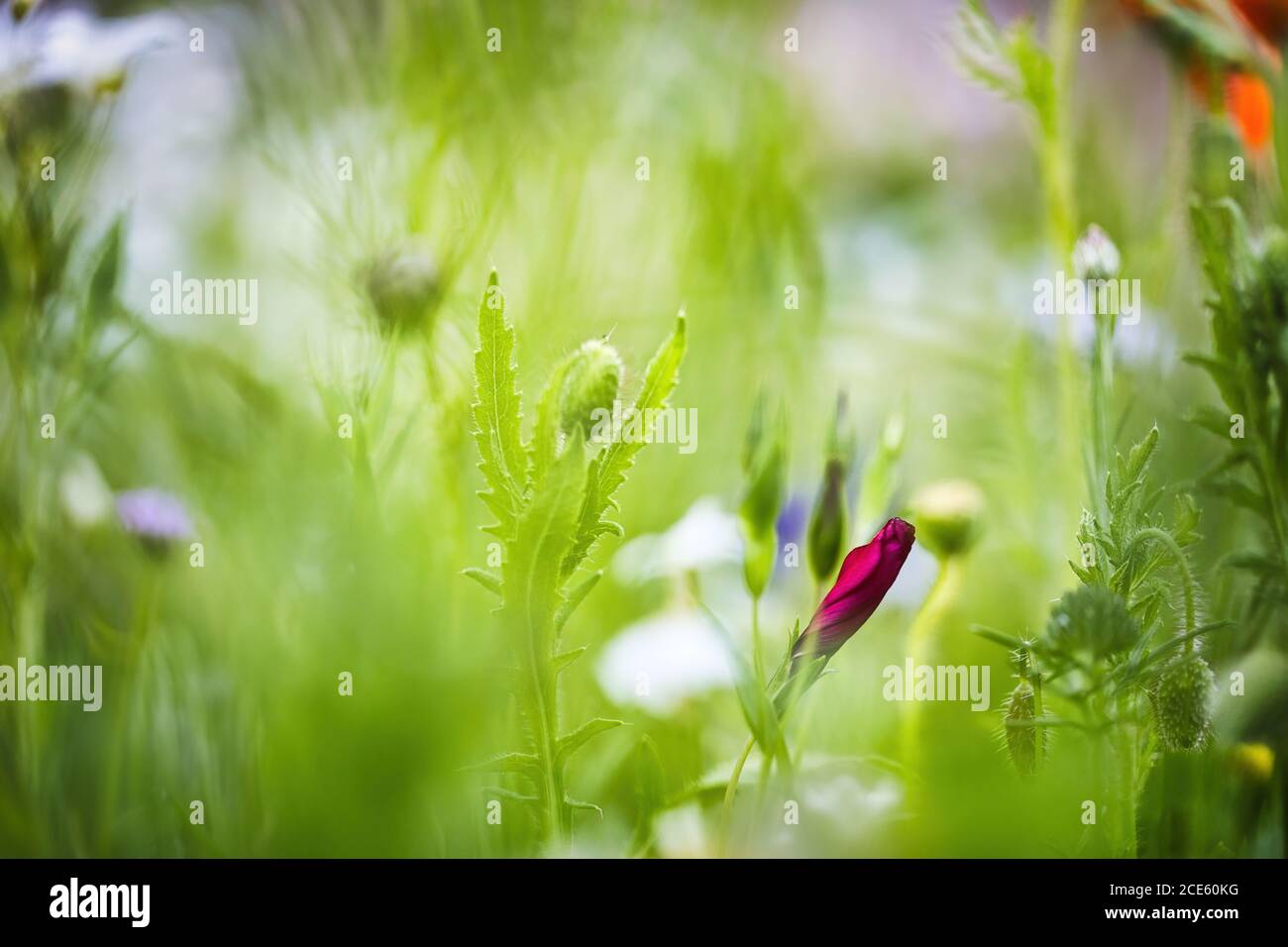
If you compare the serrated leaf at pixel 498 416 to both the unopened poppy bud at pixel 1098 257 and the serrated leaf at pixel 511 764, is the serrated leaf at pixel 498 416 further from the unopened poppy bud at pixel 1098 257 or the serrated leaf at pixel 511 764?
the unopened poppy bud at pixel 1098 257

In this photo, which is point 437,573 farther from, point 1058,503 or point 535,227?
point 1058,503

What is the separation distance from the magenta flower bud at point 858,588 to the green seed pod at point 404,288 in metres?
0.20

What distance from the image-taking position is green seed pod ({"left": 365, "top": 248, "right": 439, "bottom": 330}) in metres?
0.43

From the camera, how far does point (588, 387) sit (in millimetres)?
362

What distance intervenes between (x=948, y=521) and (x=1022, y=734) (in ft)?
0.29

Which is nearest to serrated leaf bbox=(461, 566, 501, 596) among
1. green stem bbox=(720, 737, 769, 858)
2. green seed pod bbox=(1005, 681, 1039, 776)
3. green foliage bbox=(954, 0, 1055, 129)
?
green stem bbox=(720, 737, 769, 858)

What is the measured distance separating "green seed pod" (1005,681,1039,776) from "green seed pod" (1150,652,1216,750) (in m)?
0.05

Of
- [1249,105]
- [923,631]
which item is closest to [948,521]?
[923,631]

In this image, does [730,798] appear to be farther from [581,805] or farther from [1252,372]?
[1252,372]

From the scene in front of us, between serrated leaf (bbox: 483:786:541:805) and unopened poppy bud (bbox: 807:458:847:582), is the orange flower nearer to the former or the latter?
unopened poppy bud (bbox: 807:458:847:582)

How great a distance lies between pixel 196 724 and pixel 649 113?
368 millimetres

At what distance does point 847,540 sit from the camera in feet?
1.40

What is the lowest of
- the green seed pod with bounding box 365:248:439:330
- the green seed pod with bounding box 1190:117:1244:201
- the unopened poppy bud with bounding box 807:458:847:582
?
the unopened poppy bud with bounding box 807:458:847:582
